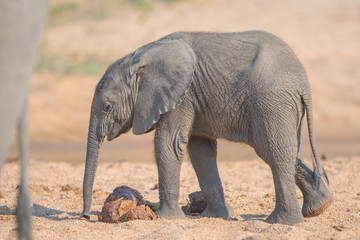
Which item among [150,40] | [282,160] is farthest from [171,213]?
[150,40]

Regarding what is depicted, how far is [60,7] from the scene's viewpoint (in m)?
22.4

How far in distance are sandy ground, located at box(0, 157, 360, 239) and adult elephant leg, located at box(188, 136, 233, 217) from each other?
208 mm

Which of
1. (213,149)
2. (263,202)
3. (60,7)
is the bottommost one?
(263,202)

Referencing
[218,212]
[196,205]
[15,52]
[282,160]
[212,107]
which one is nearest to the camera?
[15,52]

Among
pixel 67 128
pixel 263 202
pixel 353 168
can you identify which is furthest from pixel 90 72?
pixel 263 202

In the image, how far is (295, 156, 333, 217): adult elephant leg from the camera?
548cm

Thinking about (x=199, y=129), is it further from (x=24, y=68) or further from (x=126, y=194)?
(x=24, y=68)

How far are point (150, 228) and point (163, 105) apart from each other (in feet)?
3.56

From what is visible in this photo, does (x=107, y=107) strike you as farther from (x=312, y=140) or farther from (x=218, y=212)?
(x=312, y=140)

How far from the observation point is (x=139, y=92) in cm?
548

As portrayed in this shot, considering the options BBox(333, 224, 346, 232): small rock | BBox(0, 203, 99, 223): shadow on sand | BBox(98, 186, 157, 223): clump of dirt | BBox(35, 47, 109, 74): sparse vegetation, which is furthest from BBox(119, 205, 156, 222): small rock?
BBox(35, 47, 109, 74): sparse vegetation

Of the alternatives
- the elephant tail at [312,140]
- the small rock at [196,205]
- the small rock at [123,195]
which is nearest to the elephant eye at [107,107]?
the small rock at [123,195]

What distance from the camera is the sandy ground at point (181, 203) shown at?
184 inches

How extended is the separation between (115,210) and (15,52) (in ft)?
10.6
